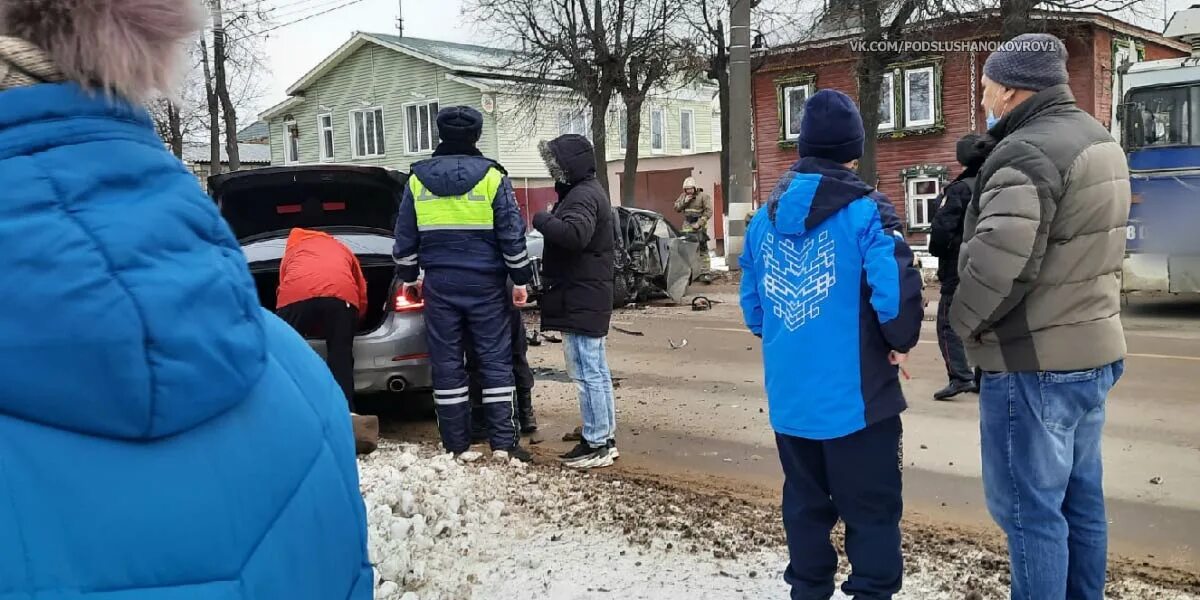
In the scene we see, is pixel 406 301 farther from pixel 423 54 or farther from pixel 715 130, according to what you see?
pixel 715 130

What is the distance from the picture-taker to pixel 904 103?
27.7 meters

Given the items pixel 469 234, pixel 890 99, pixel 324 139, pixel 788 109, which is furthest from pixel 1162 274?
pixel 324 139

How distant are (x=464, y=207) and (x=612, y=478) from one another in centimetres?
179

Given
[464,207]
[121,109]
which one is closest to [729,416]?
[464,207]

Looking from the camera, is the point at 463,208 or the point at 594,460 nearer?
the point at 463,208

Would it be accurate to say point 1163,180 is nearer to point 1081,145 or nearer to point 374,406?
point 374,406

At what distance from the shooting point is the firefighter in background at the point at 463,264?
586cm

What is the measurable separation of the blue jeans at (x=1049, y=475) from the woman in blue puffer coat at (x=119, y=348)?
2.51 meters

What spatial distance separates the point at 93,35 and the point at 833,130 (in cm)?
→ 265

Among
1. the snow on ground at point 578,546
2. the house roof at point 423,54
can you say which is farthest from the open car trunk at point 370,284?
the house roof at point 423,54

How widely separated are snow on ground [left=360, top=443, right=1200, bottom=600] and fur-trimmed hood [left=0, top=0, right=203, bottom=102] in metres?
2.63

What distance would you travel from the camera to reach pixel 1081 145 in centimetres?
318

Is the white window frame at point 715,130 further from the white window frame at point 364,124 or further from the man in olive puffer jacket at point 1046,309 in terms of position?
the man in olive puffer jacket at point 1046,309

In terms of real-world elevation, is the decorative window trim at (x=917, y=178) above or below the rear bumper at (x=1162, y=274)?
above
